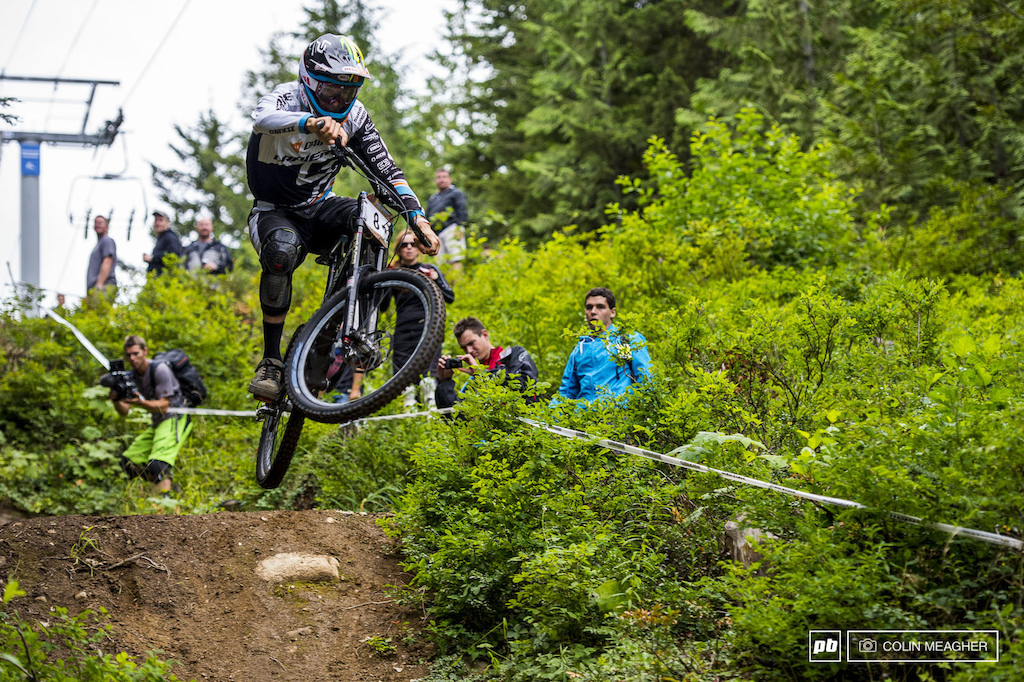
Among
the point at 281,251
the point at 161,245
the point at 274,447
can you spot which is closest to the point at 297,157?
the point at 281,251

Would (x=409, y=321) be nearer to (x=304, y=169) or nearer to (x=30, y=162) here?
(x=304, y=169)

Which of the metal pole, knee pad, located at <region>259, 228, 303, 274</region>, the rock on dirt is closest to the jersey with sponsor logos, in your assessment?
knee pad, located at <region>259, 228, 303, 274</region>

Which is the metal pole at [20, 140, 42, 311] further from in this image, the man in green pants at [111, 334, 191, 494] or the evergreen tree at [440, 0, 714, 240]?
the evergreen tree at [440, 0, 714, 240]

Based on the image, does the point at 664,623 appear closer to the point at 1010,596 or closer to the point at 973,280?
the point at 1010,596

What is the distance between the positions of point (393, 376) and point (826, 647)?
257 centimetres

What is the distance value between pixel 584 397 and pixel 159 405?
18.0 ft

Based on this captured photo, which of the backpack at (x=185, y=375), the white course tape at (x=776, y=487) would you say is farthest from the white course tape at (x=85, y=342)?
the white course tape at (x=776, y=487)

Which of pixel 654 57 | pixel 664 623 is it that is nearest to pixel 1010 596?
pixel 664 623

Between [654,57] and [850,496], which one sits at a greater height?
[654,57]

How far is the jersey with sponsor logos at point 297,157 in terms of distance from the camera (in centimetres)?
503

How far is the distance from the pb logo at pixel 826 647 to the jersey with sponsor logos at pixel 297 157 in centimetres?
318

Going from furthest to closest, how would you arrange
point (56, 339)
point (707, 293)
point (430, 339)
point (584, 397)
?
point (56, 339) → point (707, 293) → point (584, 397) → point (430, 339)

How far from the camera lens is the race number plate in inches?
210

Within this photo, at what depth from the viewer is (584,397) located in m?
6.43
